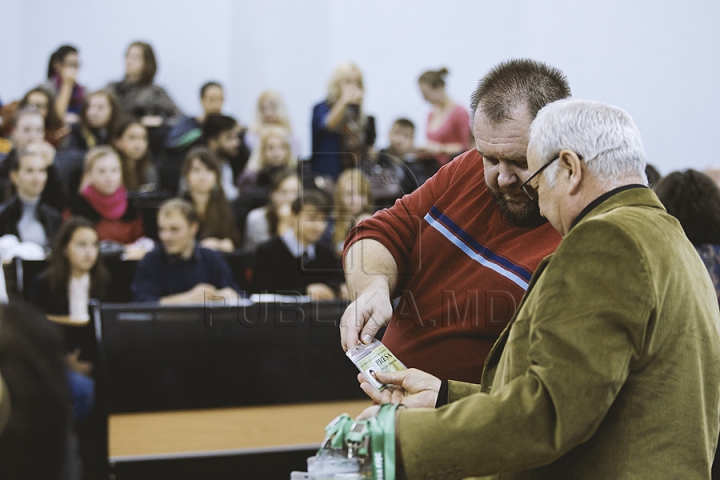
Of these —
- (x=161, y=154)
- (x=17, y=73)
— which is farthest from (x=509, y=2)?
(x=17, y=73)

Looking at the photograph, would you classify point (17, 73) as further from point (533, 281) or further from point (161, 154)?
point (533, 281)

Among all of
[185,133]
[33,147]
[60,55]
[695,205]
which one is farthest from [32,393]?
[60,55]

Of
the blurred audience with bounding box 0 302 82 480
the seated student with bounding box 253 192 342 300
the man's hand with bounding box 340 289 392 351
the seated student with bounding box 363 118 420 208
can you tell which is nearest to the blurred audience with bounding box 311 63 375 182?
the seated student with bounding box 363 118 420 208

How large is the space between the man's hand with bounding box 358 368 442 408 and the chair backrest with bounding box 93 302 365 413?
2379 millimetres

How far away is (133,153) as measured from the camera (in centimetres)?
648

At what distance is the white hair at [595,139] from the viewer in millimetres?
1691

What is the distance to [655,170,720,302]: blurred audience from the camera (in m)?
3.46

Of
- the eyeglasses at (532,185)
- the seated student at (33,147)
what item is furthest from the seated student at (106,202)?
the eyeglasses at (532,185)

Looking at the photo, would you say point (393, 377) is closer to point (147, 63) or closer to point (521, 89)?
point (521, 89)

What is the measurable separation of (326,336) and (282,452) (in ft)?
2.07

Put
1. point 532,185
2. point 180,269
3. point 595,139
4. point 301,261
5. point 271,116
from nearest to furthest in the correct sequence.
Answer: point 595,139 → point 532,185 → point 180,269 → point 301,261 → point 271,116

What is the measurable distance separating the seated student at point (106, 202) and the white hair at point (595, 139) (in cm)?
467

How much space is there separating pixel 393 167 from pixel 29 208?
284 centimetres

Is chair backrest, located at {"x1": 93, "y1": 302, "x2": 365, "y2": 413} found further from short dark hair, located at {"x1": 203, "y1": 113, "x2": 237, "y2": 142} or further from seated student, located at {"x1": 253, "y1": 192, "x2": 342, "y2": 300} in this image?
short dark hair, located at {"x1": 203, "y1": 113, "x2": 237, "y2": 142}
